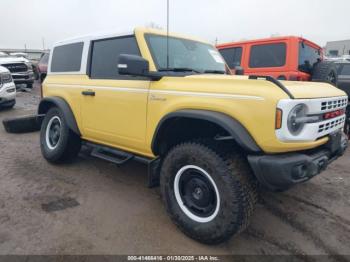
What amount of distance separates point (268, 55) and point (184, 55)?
358 cm

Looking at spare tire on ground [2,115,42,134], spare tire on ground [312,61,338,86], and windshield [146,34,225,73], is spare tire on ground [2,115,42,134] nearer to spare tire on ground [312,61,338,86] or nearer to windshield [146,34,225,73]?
windshield [146,34,225,73]

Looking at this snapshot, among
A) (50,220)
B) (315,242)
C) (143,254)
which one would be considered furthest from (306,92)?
(50,220)

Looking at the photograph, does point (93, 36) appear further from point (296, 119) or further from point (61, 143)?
point (296, 119)

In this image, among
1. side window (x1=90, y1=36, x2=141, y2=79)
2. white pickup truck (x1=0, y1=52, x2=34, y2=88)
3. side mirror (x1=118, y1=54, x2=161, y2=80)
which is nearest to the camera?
side mirror (x1=118, y1=54, x2=161, y2=80)

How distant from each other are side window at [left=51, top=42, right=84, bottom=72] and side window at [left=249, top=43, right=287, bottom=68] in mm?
3946

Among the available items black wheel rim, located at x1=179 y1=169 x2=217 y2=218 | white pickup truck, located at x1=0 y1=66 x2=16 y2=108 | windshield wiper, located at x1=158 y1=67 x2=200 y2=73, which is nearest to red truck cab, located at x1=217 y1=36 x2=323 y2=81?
windshield wiper, located at x1=158 y1=67 x2=200 y2=73

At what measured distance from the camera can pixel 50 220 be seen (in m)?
2.98

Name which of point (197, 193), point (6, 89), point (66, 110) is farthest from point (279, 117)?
point (6, 89)

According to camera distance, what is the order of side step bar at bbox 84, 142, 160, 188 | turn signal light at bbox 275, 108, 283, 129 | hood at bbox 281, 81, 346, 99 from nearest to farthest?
1. turn signal light at bbox 275, 108, 283, 129
2. hood at bbox 281, 81, 346, 99
3. side step bar at bbox 84, 142, 160, 188

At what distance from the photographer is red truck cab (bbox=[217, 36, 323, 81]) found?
596 cm

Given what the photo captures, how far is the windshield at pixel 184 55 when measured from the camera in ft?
10.5

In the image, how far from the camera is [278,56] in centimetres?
621

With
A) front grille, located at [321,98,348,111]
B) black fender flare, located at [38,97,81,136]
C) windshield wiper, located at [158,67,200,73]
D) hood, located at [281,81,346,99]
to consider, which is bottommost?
black fender flare, located at [38,97,81,136]

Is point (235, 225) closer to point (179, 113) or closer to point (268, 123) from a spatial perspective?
point (268, 123)
